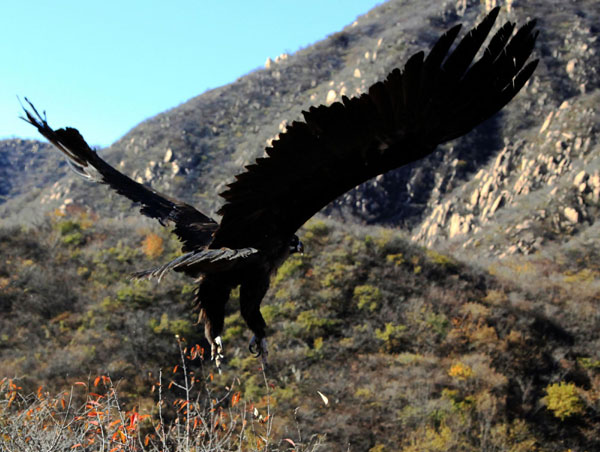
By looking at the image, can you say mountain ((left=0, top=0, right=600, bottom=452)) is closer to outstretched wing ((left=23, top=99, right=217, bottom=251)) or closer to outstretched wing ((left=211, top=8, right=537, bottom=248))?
outstretched wing ((left=23, top=99, right=217, bottom=251))

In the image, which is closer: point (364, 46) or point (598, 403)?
point (598, 403)

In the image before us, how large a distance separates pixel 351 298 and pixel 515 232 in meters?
11.5

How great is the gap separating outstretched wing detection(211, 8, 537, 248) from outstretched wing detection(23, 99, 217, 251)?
0.97 meters

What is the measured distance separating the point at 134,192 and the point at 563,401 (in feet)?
30.8

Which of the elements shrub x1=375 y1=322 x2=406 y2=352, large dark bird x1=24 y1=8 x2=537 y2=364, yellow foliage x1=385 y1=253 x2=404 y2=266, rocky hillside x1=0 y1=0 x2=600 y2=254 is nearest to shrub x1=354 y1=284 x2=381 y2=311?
shrub x1=375 y1=322 x2=406 y2=352

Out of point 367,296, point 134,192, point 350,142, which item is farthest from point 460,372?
point 350,142

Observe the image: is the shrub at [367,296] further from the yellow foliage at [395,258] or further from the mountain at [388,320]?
the yellow foliage at [395,258]

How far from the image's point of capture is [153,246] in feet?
43.4

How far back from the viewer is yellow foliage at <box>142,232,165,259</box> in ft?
43.1

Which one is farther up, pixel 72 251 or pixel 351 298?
pixel 72 251

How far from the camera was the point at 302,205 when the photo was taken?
3227mm

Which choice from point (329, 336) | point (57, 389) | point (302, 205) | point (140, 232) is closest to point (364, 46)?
point (140, 232)

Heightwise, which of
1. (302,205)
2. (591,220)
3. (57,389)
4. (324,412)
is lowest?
(591,220)

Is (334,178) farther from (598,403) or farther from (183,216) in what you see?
(598,403)
